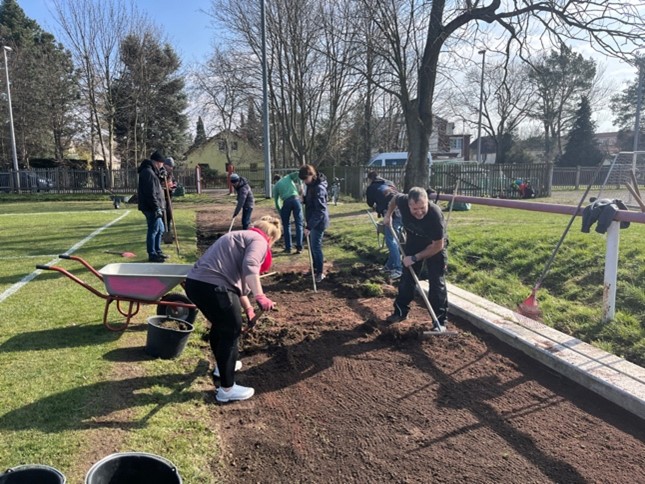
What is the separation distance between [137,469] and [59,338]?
296 centimetres

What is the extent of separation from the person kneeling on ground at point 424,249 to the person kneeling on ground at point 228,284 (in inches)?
78.2

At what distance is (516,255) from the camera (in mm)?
8109

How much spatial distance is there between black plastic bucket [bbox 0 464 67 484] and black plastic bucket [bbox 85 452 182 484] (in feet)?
0.74

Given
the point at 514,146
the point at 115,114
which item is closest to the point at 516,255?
the point at 115,114

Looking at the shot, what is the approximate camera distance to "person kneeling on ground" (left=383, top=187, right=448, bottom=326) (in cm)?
507

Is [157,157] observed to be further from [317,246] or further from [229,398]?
[229,398]

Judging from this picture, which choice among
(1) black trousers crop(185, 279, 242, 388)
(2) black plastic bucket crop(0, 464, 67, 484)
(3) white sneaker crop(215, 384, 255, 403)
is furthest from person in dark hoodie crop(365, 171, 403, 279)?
(2) black plastic bucket crop(0, 464, 67, 484)

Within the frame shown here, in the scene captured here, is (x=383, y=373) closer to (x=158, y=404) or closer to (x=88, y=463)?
(x=158, y=404)

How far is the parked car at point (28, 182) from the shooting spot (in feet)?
101

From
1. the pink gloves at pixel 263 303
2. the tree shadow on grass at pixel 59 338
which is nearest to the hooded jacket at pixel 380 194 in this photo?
the tree shadow on grass at pixel 59 338

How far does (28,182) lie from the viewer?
31078mm

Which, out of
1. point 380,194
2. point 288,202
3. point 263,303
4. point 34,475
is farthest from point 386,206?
point 34,475

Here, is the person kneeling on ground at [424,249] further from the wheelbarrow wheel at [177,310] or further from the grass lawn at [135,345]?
the wheelbarrow wheel at [177,310]

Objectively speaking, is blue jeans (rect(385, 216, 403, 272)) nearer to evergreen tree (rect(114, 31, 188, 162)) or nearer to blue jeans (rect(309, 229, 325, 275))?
blue jeans (rect(309, 229, 325, 275))
